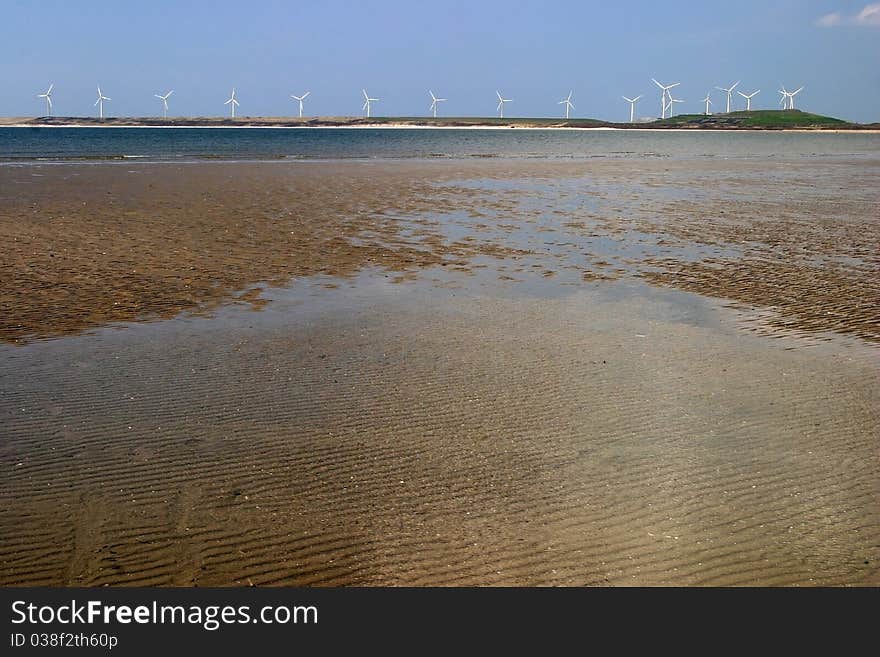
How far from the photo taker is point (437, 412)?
8.05 m

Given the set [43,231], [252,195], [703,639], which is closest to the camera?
[703,639]

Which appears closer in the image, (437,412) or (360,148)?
(437,412)

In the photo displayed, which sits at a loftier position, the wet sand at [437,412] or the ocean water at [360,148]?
the ocean water at [360,148]

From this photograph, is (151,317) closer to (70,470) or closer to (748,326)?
(70,470)

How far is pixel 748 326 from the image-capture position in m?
11.4

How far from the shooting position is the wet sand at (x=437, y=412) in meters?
5.53

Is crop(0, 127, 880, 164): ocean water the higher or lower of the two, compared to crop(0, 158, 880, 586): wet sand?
higher

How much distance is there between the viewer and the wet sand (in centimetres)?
553

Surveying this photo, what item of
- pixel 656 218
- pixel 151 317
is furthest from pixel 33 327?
pixel 656 218

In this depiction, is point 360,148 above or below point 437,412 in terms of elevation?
above

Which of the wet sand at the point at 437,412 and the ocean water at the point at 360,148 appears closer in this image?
the wet sand at the point at 437,412

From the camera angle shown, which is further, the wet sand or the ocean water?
the ocean water

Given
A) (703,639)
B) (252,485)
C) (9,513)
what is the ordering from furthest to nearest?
(252,485) → (9,513) → (703,639)

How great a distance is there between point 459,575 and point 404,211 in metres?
19.9
